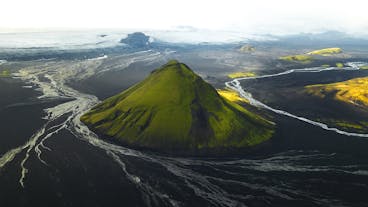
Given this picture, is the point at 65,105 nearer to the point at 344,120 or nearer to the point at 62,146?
the point at 62,146

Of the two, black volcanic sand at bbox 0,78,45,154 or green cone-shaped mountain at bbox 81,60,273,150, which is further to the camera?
green cone-shaped mountain at bbox 81,60,273,150

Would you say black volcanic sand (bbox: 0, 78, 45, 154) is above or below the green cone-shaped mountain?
below

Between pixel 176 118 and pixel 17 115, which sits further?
pixel 17 115

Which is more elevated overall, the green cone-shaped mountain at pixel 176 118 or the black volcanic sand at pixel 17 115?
the green cone-shaped mountain at pixel 176 118

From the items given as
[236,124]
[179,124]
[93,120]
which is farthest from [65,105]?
[236,124]

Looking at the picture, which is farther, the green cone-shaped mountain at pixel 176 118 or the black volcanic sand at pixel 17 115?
the green cone-shaped mountain at pixel 176 118

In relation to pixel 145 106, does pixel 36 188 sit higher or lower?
lower

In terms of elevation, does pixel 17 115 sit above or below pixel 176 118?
below

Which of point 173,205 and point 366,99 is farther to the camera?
point 366,99
